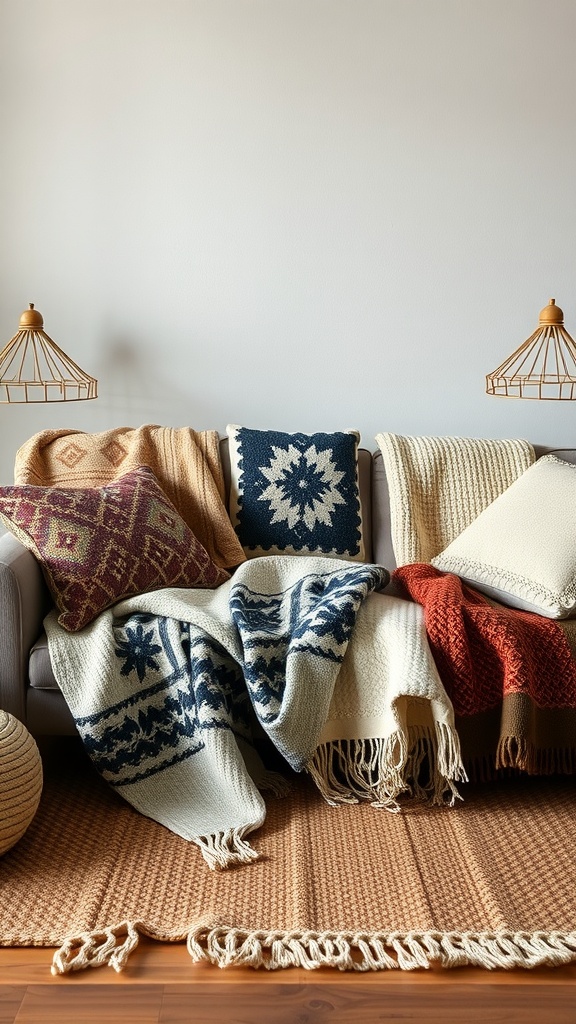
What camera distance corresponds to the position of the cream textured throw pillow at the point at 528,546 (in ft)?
7.31

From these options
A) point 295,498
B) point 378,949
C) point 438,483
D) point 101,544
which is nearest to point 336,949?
point 378,949

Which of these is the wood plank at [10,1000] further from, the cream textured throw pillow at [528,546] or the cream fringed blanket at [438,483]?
the cream fringed blanket at [438,483]

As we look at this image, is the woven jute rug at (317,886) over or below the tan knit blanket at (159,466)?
below

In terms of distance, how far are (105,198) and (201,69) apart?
19.8 inches

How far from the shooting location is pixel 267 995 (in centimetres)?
143

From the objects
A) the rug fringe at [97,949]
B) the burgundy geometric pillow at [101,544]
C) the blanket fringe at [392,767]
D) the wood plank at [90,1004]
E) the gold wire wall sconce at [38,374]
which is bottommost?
the wood plank at [90,1004]

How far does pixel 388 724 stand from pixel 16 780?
763 mm

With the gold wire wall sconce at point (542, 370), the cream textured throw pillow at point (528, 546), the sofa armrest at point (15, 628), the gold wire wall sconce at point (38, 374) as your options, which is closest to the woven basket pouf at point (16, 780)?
the sofa armrest at point (15, 628)

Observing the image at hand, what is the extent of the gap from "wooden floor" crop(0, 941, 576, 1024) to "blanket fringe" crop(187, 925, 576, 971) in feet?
0.05

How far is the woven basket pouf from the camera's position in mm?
1708

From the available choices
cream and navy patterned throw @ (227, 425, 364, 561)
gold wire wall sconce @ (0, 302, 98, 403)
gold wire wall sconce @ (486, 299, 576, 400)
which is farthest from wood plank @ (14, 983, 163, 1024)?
gold wire wall sconce @ (486, 299, 576, 400)

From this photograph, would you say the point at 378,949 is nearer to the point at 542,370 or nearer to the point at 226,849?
the point at 226,849

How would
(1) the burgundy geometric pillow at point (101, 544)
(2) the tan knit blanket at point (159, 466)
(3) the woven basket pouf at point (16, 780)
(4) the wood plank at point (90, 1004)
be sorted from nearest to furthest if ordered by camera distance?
(4) the wood plank at point (90, 1004) < (3) the woven basket pouf at point (16, 780) < (1) the burgundy geometric pillow at point (101, 544) < (2) the tan knit blanket at point (159, 466)

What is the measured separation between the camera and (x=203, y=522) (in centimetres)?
262
